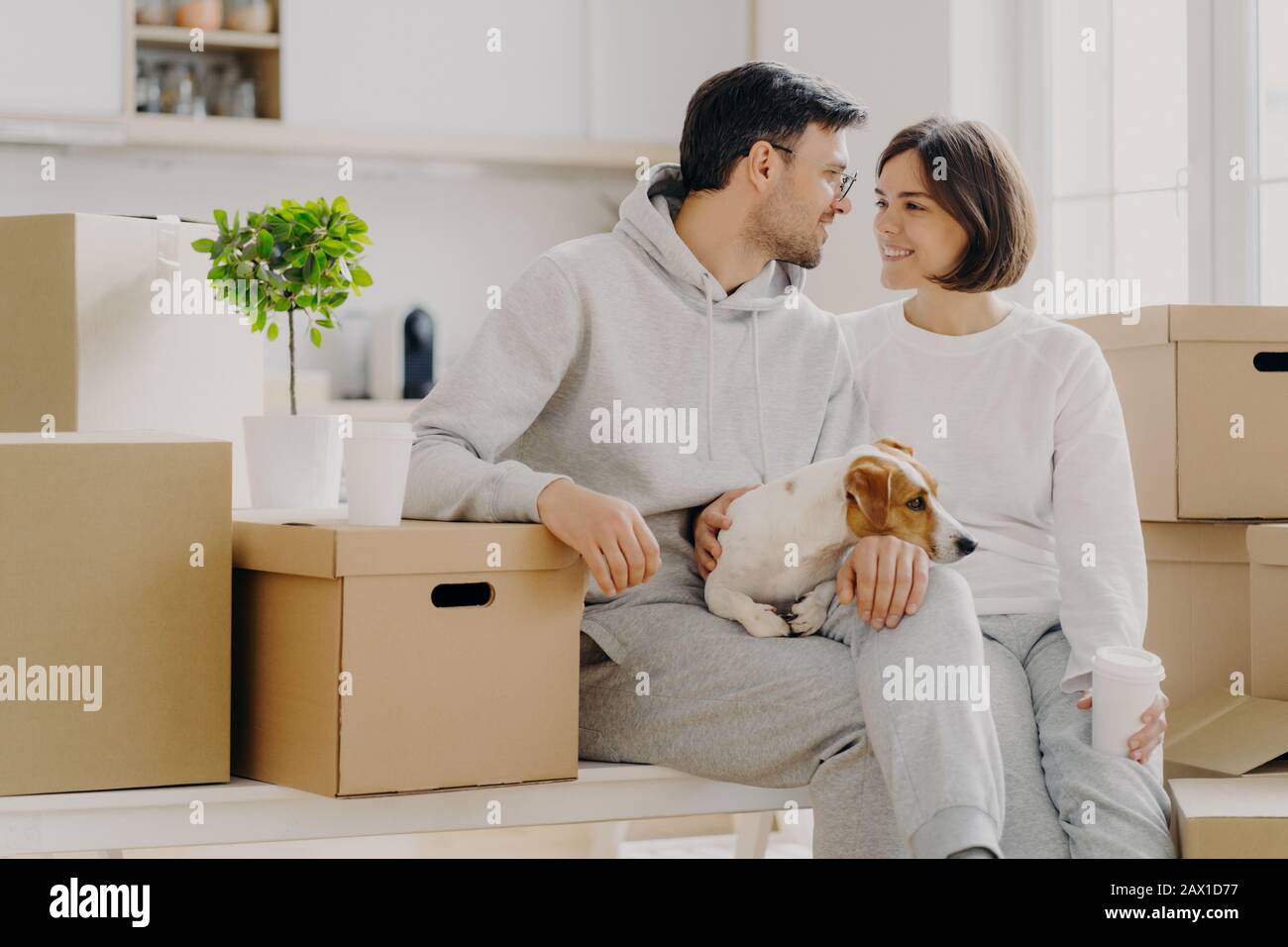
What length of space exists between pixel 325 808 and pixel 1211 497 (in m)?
Result: 1.18

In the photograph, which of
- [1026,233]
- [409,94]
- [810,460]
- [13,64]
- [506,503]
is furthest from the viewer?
[409,94]

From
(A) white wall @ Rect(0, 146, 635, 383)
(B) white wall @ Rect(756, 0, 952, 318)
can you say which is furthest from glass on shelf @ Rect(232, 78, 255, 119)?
(B) white wall @ Rect(756, 0, 952, 318)

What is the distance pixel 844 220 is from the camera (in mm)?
3205

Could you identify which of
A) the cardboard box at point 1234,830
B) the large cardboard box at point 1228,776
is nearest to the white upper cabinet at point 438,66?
the large cardboard box at point 1228,776

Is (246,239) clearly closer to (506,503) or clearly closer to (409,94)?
(506,503)

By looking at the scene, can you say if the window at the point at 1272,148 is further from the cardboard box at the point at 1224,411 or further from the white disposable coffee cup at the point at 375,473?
the white disposable coffee cup at the point at 375,473

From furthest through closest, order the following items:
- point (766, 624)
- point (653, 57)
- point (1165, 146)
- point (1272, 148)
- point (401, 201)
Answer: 1. point (401, 201)
2. point (653, 57)
3. point (1165, 146)
4. point (1272, 148)
5. point (766, 624)

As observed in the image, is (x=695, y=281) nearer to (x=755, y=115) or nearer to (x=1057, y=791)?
Result: (x=755, y=115)

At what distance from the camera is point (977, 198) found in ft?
5.72

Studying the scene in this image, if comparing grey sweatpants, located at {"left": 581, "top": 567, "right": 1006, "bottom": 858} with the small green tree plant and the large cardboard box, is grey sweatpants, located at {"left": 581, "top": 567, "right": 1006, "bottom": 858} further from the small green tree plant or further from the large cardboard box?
the small green tree plant

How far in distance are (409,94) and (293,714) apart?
2482mm

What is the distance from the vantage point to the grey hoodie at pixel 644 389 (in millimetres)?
1467

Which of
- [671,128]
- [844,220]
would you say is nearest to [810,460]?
[844,220]

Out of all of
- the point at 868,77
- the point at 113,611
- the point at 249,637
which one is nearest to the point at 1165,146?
the point at 868,77
